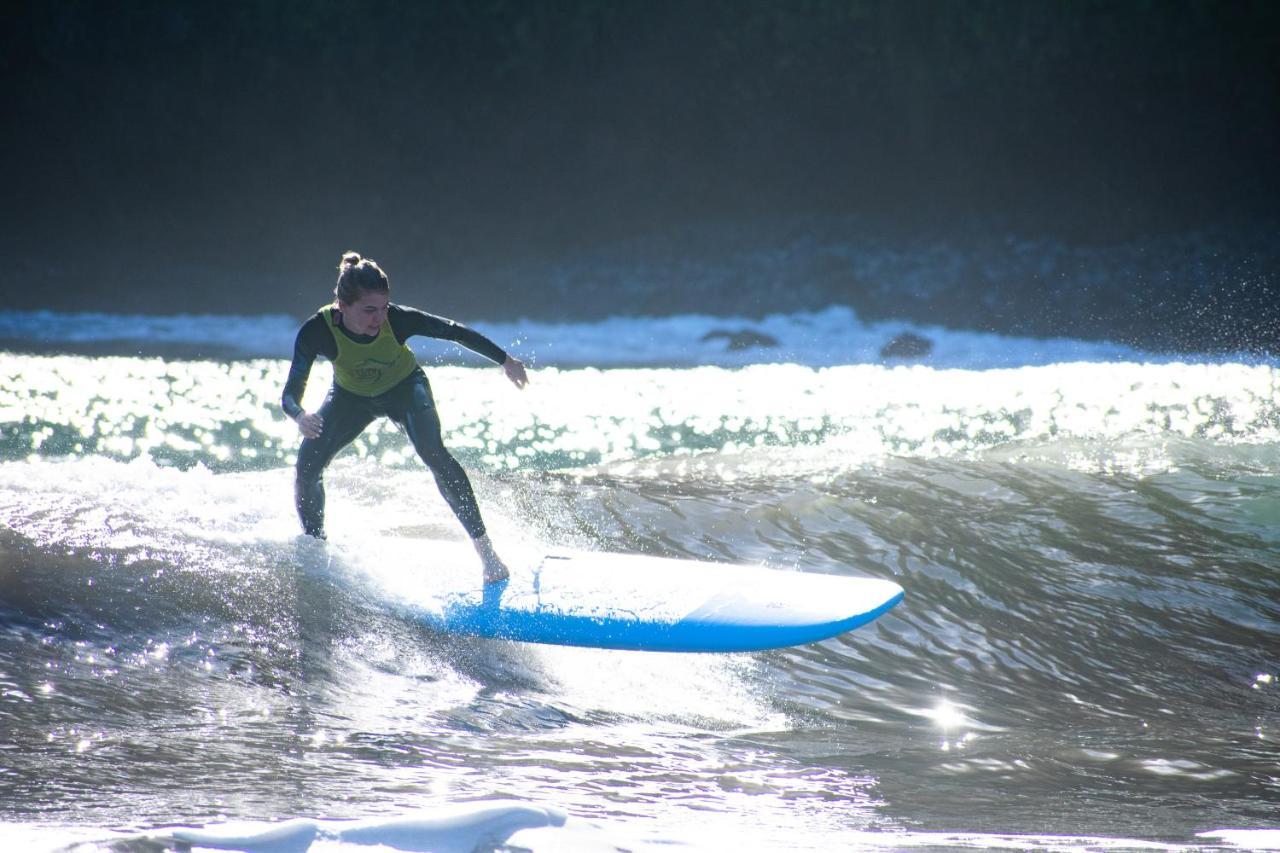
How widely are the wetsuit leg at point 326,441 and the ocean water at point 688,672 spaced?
15.4 inches

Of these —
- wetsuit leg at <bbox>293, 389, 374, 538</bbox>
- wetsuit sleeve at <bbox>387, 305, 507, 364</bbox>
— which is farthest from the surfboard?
wetsuit sleeve at <bbox>387, 305, 507, 364</bbox>

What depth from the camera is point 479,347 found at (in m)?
7.24

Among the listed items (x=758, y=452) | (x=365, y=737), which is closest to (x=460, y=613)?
(x=365, y=737)

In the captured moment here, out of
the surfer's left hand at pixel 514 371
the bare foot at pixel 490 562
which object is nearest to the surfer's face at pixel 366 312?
the surfer's left hand at pixel 514 371

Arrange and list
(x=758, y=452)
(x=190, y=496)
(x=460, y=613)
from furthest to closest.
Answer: (x=758, y=452)
(x=190, y=496)
(x=460, y=613)

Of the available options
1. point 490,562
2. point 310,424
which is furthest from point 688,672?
point 310,424

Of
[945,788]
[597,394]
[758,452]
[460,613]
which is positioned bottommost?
[945,788]

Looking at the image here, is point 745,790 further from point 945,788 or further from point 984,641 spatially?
point 984,641

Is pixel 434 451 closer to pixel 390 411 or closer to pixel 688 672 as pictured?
pixel 390 411

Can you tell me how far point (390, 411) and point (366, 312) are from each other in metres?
0.79

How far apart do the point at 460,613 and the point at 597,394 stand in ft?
82.7

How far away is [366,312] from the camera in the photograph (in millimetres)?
6570

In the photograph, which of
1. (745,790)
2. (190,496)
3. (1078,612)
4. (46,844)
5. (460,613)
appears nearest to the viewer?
(46,844)

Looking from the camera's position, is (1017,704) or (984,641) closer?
(1017,704)
